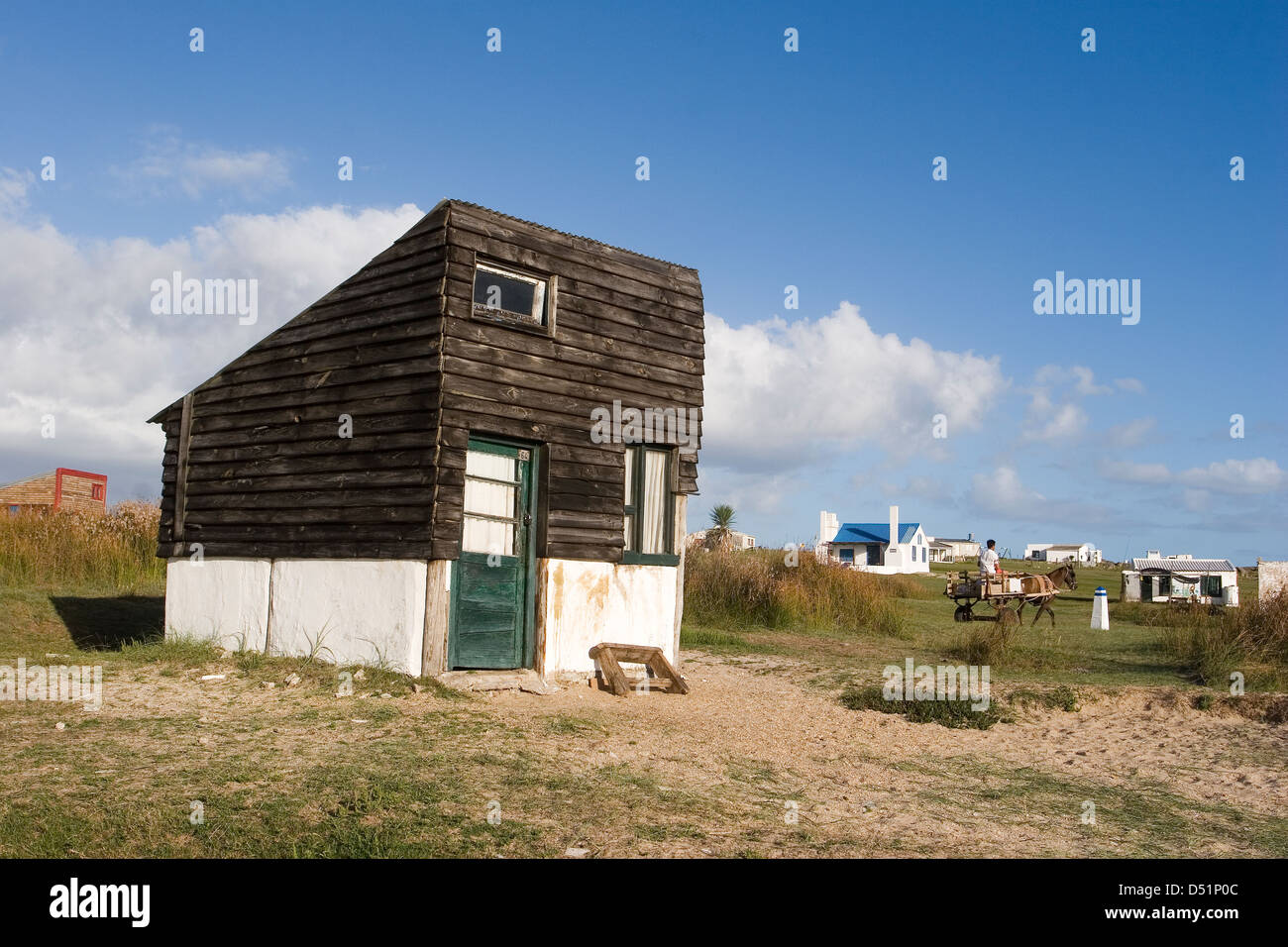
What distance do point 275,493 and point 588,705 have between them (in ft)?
16.1

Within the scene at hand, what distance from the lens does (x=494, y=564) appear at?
11.5 m

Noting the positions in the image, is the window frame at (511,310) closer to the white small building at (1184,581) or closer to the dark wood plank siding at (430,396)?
the dark wood plank siding at (430,396)

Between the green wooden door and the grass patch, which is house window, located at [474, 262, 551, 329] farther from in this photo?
the grass patch

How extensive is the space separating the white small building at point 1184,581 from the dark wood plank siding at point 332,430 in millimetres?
28614

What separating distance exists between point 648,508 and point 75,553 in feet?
40.2

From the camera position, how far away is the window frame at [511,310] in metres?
11.5

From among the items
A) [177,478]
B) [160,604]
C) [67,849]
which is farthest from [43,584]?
[67,849]

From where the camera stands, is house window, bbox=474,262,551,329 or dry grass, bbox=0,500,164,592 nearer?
house window, bbox=474,262,551,329

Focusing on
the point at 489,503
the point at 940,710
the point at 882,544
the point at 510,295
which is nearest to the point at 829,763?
the point at 940,710

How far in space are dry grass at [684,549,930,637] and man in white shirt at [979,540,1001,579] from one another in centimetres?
206

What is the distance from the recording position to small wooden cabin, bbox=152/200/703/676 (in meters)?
11.1

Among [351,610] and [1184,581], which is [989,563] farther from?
[1184,581]

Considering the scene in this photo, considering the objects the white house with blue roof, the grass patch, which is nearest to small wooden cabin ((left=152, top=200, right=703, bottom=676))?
the grass patch

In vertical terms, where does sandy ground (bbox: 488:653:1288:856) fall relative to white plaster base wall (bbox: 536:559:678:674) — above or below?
below
